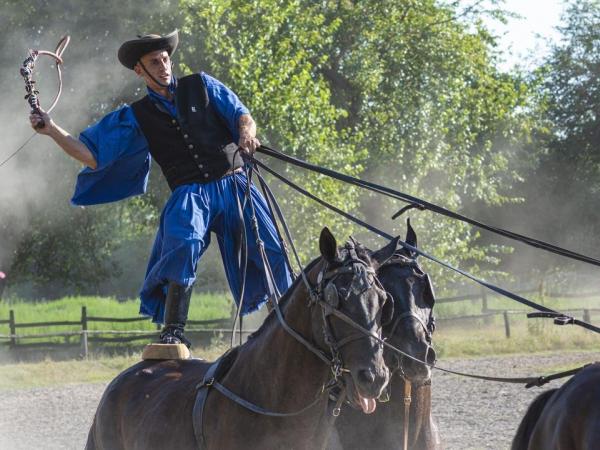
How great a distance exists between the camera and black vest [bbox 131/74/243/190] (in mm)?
5684

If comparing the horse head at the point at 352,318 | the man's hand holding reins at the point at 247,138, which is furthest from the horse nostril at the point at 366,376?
the man's hand holding reins at the point at 247,138

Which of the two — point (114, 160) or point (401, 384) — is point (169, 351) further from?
point (401, 384)

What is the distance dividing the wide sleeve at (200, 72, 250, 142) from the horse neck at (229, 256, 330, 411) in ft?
4.41

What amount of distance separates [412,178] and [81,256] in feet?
24.9

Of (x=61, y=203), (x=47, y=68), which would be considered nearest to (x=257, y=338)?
(x=47, y=68)

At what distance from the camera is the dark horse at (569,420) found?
4.57m

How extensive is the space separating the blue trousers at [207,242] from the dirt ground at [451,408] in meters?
4.78

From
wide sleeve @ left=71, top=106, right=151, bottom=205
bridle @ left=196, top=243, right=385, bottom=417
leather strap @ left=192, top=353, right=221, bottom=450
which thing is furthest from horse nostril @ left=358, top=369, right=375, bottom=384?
wide sleeve @ left=71, top=106, right=151, bottom=205

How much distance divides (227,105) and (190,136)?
255 millimetres

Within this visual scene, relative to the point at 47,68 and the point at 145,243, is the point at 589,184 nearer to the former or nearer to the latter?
the point at 145,243

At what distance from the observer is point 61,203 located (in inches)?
864

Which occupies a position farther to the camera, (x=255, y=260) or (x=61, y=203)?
(x=61, y=203)

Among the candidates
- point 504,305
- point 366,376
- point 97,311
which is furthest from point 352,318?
point 504,305

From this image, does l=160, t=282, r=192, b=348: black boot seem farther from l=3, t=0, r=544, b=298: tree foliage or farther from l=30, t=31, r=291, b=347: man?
l=3, t=0, r=544, b=298: tree foliage
